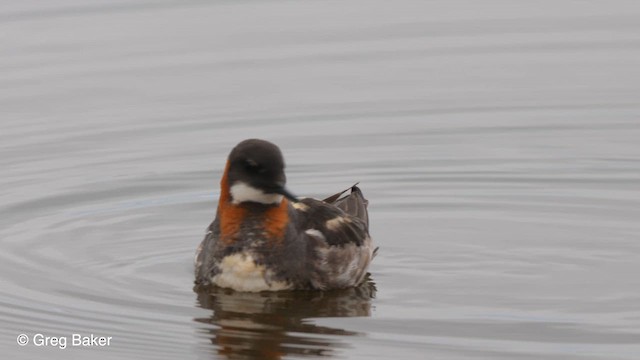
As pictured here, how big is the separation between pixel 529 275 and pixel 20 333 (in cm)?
477

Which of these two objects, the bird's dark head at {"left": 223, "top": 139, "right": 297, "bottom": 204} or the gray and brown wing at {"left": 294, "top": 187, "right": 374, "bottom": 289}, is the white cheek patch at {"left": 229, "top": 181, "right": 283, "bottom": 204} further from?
the gray and brown wing at {"left": 294, "top": 187, "right": 374, "bottom": 289}

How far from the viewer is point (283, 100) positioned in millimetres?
22766

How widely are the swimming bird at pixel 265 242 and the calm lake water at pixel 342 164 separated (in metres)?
0.19

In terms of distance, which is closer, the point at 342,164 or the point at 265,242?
the point at 265,242

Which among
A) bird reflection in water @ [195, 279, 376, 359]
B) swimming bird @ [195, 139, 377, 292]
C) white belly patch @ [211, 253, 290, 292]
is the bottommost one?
bird reflection in water @ [195, 279, 376, 359]

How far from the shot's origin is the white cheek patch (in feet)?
53.3

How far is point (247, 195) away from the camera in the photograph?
53.4ft

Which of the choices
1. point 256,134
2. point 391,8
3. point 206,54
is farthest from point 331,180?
point 391,8

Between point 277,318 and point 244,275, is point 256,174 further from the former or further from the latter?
point 277,318

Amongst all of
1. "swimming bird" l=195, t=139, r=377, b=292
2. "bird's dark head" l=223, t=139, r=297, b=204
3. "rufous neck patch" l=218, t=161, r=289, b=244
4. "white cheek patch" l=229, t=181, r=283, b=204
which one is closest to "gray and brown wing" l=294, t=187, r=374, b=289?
"swimming bird" l=195, t=139, r=377, b=292

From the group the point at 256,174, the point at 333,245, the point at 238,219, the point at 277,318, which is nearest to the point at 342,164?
the point at 333,245

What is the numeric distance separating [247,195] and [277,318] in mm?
1371

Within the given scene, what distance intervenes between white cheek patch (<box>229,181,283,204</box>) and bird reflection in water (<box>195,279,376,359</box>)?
85 cm

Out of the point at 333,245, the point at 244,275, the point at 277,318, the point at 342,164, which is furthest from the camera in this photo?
the point at 342,164
